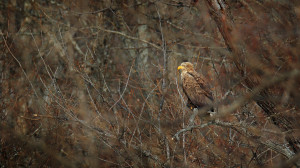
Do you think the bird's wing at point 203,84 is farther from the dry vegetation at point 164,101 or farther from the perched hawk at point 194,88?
the dry vegetation at point 164,101

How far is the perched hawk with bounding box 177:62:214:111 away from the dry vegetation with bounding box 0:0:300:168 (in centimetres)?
15

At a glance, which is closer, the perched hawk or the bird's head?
the perched hawk

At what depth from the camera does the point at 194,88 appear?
20.3ft

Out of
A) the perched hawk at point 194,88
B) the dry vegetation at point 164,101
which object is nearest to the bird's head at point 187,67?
the perched hawk at point 194,88

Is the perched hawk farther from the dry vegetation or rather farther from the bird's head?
the dry vegetation

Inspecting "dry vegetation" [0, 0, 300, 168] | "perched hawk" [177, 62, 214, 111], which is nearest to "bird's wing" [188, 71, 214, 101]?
"perched hawk" [177, 62, 214, 111]

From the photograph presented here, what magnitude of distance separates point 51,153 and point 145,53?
548 centimetres

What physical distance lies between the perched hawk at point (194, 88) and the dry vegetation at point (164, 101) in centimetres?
15

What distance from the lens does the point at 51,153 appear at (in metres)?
6.52

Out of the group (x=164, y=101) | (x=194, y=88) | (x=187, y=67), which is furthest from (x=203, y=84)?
(x=164, y=101)

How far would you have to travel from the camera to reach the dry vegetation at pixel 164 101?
4703 millimetres

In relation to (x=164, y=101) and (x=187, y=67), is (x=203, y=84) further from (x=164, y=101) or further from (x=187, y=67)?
(x=164, y=101)

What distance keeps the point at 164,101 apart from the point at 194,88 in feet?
1.59

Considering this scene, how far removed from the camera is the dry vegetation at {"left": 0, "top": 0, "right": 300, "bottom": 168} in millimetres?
4703
